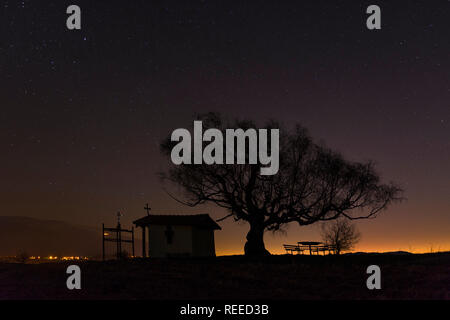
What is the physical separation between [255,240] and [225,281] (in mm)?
16290

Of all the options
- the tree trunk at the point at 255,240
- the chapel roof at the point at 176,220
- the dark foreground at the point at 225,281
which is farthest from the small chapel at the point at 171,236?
the dark foreground at the point at 225,281

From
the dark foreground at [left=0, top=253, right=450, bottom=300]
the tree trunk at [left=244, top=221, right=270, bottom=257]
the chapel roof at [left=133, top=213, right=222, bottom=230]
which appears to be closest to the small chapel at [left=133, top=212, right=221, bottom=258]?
the chapel roof at [left=133, top=213, right=222, bottom=230]

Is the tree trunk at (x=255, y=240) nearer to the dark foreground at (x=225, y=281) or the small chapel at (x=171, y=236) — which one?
the small chapel at (x=171, y=236)

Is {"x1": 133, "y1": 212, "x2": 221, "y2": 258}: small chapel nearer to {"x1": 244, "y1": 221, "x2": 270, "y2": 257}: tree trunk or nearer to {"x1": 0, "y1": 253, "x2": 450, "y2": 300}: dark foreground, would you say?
{"x1": 244, "y1": 221, "x2": 270, "y2": 257}: tree trunk

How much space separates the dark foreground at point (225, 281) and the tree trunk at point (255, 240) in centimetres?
914

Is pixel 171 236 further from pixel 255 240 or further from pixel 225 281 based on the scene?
pixel 225 281

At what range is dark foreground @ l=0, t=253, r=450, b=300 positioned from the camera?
1862 centimetres

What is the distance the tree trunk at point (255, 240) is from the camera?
37.5 meters

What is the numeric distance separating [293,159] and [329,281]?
1421cm

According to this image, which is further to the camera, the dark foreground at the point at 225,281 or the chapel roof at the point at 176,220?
the chapel roof at the point at 176,220
